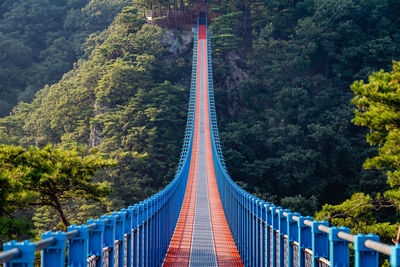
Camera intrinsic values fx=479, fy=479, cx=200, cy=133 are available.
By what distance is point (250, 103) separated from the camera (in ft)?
117

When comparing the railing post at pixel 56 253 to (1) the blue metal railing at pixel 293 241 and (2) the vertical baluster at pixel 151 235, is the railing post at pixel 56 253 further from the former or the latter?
(2) the vertical baluster at pixel 151 235

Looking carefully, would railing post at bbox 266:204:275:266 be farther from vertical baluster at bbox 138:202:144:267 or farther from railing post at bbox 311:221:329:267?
railing post at bbox 311:221:329:267

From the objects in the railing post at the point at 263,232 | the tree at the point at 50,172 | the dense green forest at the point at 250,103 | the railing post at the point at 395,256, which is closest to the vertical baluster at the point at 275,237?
the railing post at the point at 263,232

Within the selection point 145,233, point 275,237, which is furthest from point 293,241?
point 145,233

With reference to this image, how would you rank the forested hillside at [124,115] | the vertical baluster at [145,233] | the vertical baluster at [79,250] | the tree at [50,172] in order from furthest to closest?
the forested hillside at [124,115], the tree at [50,172], the vertical baluster at [145,233], the vertical baluster at [79,250]

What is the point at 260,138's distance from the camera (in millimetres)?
31234

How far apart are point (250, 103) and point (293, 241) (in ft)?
103

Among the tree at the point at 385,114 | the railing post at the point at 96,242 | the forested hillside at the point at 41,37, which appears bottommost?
the railing post at the point at 96,242

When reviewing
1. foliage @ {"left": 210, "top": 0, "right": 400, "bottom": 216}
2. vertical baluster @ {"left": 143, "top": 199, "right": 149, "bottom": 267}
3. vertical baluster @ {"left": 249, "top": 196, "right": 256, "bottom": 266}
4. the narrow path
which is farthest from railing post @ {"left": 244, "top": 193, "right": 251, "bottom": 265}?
foliage @ {"left": 210, "top": 0, "right": 400, "bottom": 216}

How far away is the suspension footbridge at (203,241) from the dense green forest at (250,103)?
13250 millimetres

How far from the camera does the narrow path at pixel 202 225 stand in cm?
845

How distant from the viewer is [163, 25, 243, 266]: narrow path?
333 inches

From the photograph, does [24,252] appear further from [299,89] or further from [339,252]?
[299,89]

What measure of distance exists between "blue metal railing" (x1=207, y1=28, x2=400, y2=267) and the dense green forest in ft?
55.0
